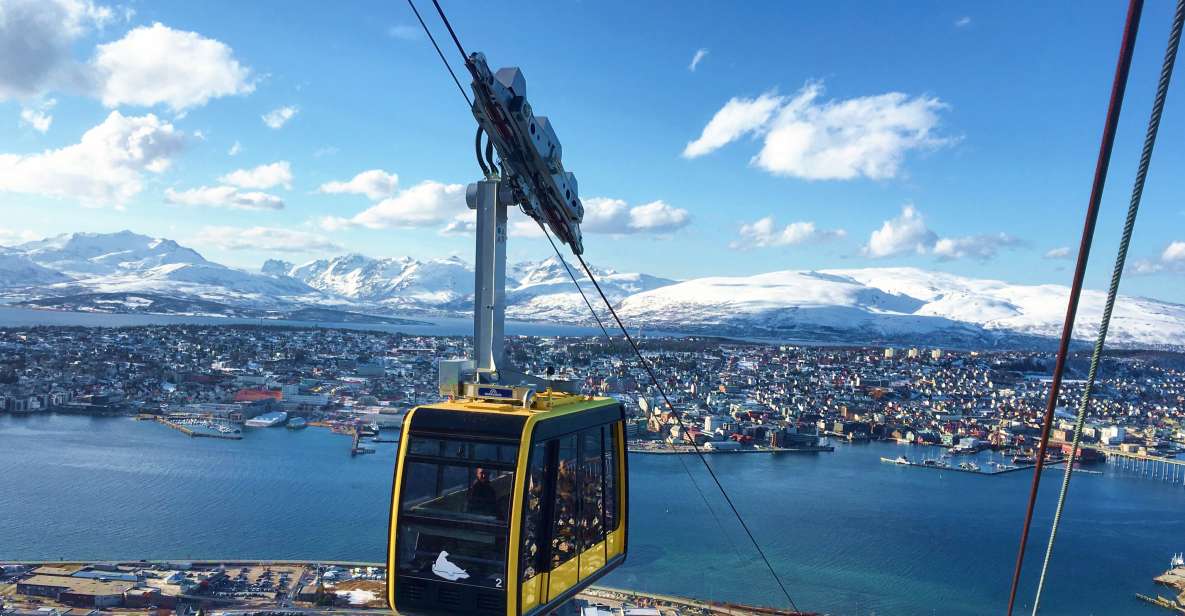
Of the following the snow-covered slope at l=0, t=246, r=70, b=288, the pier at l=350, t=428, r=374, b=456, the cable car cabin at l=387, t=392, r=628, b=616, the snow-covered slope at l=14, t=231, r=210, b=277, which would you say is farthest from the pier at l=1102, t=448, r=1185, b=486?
the snow-covered slope at l=14, t=231, r=210, b=277

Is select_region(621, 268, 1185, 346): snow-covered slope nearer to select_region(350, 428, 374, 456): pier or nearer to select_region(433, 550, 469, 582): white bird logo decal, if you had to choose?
select_region(350, 428, 374, 456): pier

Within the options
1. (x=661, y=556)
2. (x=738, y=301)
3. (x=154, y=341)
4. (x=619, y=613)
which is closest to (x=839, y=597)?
(x=661, y=556)

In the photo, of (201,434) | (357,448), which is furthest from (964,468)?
(201,434)

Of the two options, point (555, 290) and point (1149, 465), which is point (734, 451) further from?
point (555, 290)

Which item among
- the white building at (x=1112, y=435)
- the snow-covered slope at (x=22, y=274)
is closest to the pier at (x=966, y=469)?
the white building at (x=1112, y=435)

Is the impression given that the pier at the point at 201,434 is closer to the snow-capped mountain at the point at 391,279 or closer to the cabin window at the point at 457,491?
the cabin window at the point at 457,491

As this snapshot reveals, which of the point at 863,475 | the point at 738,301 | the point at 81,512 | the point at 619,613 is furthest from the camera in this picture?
the point at 738,301

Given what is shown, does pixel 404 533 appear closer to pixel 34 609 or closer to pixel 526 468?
pixel 526 468
